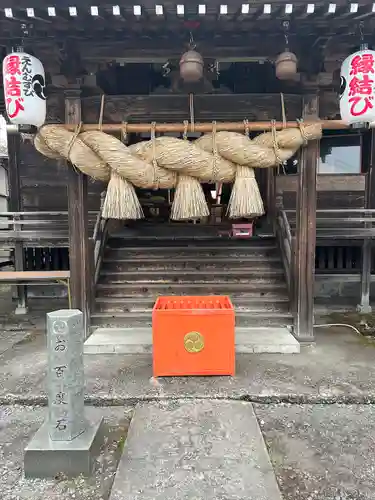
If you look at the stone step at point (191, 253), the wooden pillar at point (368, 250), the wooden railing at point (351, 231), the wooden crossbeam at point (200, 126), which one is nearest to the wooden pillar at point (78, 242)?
the wooden crossbeam at point (200, 126)

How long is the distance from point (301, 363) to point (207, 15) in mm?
4071

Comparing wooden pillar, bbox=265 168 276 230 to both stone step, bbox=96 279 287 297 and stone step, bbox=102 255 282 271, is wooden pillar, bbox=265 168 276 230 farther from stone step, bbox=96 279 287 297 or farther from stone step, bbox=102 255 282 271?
stone step, bbox=96 279 287 297

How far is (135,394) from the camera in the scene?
12.0 feet

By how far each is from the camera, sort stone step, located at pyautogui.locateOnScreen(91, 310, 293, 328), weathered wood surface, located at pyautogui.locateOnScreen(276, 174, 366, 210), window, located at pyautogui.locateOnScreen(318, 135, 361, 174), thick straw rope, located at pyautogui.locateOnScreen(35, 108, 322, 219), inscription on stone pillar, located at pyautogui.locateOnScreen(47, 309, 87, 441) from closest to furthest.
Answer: inscription on stone pillar, located at pyautogui.locateOnScreen(47, 309, 87, 441) < thick straw rope, located at pyautogui.locateOnScreen(35, 108, 322, 219) < stone step, located at pyautogui.locateOnScreen(91, 310, 293, 328) < weathered wood surface, located at pyautogui.locateOnScreen(276, 174, 366, 210) < window, located at pyautogui.locateOnScreen(318, 135, 361, 174)

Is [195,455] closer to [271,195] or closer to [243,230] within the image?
[243,230]

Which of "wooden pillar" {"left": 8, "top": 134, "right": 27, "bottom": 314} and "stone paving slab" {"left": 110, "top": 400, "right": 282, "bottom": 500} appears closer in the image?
"stone paving slab" {"left": 110, "top": 400, "right": 282, "bottom": 500}

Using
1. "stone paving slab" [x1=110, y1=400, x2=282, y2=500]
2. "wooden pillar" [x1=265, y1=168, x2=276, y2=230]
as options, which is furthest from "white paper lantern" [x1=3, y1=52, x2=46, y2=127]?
"wooden pillar" [x1=265, y1=168, x2=276, y2=230]

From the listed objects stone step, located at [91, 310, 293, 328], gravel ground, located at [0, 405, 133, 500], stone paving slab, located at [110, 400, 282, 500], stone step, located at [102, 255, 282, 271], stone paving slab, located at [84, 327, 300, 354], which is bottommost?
gravel ground, located at [0, 405, 133, 500]

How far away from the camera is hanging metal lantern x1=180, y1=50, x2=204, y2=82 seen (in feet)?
13.0

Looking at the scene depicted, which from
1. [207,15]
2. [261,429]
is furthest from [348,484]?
[207,15]

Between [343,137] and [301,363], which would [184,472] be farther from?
[343,137]

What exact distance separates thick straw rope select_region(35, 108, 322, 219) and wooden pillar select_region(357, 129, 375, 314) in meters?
3.50

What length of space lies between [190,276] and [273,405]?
282 cm

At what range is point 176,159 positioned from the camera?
4.17 m
